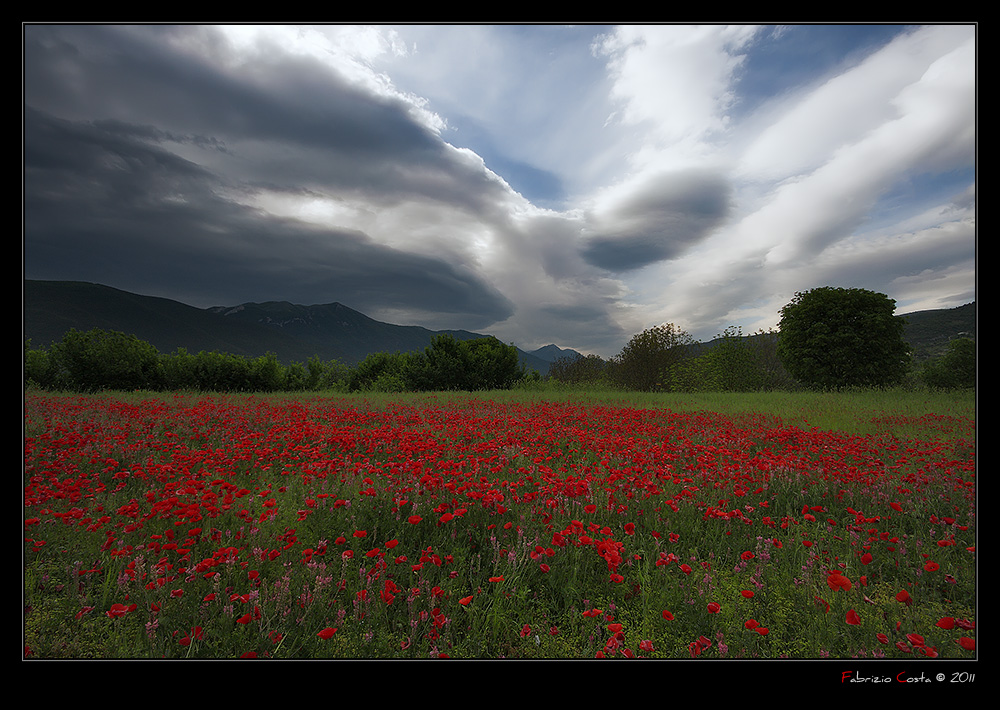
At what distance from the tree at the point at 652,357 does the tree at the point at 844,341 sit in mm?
8879

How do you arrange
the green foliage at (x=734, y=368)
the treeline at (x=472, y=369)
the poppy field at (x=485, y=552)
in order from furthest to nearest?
the green foliage at (x=734, y=368)
the treeline at (x=472, y=369)
the poppy field at (x=485, y=552)

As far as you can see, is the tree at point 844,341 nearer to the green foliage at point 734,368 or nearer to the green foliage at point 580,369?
the green foliage at point 734,368

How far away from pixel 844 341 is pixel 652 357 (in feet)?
41.9

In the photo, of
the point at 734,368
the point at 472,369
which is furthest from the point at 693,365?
the point at 472,369

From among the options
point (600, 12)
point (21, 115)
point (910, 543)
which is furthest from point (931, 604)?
point (21, 115)

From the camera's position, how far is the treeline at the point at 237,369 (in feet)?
26.3

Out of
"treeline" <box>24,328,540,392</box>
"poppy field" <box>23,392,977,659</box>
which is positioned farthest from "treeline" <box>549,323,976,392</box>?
"poppy field" <box>23,392,977,659</box>

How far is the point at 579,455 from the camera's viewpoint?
5.73 meters

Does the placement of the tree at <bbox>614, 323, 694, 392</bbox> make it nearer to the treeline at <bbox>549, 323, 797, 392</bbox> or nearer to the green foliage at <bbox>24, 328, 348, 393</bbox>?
the treeline at <bbox>549, 323, 797, 392</bbox>

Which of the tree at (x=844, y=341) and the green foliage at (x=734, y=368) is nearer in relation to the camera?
the tree at (x=844, y=341)

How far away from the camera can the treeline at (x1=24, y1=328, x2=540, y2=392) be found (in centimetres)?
800

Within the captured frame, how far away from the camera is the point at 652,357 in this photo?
1155 inches

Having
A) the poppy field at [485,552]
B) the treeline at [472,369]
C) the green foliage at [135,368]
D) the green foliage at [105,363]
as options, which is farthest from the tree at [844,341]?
the green foliage at [105,363]

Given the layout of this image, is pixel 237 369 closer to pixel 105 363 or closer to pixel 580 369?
pixel 105 363
